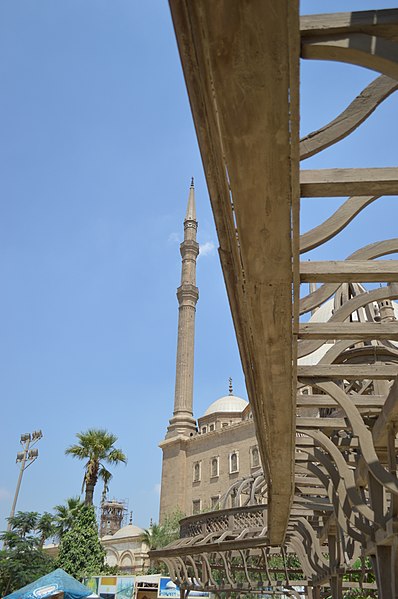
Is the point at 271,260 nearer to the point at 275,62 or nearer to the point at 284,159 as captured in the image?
the point at 284,159

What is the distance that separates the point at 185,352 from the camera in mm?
44562

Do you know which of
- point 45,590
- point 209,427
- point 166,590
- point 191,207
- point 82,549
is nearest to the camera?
point 45,590

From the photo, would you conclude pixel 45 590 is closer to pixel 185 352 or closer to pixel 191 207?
pixel 185 352

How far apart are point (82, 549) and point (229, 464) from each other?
51.1 feet

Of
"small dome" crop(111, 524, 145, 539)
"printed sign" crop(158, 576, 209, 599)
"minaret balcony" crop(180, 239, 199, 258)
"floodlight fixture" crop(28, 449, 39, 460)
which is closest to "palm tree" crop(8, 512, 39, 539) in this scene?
"floodlight fixture" crop(28, 449, 39, 460)

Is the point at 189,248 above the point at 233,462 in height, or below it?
above

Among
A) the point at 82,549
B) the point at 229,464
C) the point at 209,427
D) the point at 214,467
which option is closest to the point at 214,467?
the point at 214,467

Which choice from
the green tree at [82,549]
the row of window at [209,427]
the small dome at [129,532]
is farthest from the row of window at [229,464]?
the green tree at [82,549]

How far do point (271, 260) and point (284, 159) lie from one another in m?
0.48

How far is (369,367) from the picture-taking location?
425cm

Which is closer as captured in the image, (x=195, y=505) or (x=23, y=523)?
(x=23, y=523)

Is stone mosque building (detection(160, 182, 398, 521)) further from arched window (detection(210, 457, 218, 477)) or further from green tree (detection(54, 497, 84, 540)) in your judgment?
green tree (detection(54, 497, 84, 540))

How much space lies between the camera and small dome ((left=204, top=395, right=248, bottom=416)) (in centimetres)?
4800

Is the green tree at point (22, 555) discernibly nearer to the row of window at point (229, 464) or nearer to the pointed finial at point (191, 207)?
the row of window at point (229, 464)
